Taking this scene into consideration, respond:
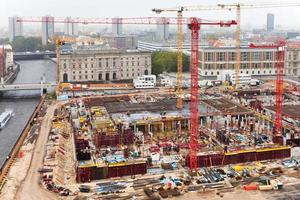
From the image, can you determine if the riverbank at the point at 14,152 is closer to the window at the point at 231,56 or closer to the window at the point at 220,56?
the window at the point at 220,56

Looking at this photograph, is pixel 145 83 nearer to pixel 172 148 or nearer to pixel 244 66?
pixel 244 66

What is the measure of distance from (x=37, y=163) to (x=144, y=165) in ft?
15.4

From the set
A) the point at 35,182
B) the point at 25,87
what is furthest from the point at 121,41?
the point at 35,182

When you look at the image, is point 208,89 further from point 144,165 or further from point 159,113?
point 144,165

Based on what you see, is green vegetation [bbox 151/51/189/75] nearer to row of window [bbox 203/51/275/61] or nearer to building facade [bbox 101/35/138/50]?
row of window [bbox 203/51/275/61]

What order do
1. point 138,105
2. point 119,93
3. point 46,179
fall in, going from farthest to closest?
point 119,93
point 138,105
point 46,179

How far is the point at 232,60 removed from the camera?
44.4m

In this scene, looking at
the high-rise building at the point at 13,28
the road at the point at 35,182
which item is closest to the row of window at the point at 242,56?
the road at the point at 35,182

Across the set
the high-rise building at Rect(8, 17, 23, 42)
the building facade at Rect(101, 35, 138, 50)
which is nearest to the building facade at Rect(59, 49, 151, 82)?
the building facade at Rect(101, 35, 138, 50)

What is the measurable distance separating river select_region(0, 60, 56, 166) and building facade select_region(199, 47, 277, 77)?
51.3 feet

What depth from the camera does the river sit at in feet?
82.2

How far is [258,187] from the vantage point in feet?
56.2

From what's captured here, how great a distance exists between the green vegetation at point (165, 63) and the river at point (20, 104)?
11.0 meters

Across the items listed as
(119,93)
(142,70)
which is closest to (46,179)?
(119,93)
